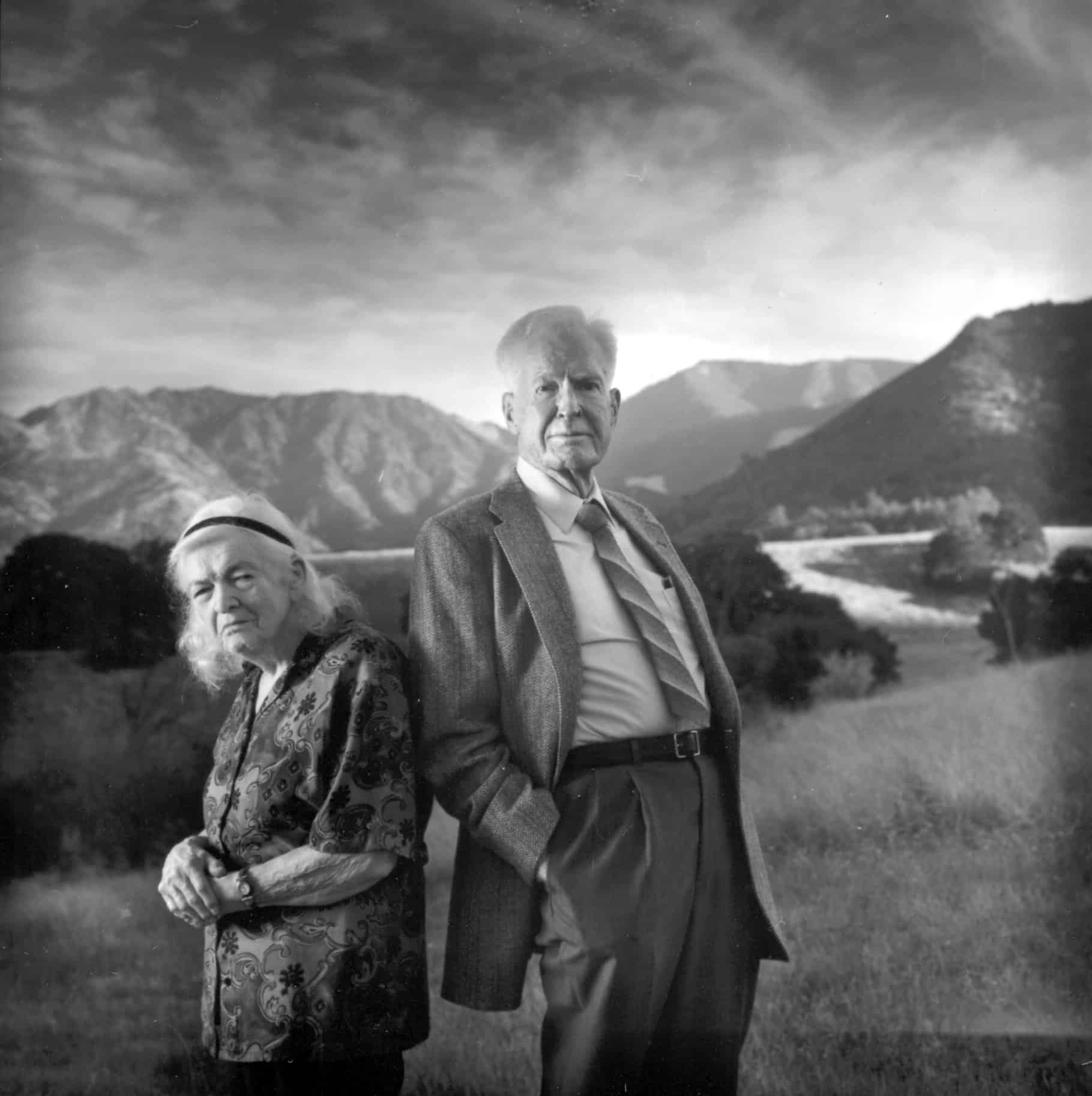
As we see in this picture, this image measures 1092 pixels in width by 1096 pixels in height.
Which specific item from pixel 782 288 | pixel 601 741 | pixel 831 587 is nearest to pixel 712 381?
pixel 782 288

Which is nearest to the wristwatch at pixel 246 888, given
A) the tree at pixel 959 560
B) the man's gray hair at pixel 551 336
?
the man's gray hair at pixel 551 336

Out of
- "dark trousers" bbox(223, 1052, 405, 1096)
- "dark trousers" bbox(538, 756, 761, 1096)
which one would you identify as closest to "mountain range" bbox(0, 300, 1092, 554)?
"dark trousers" bbox(538, 756, 761, 1096)

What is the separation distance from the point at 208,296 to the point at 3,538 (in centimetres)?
86

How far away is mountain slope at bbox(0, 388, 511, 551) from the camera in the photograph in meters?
3.03

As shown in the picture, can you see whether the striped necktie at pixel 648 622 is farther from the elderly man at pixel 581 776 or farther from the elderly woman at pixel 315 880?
the elderly woman at pixel 315 880

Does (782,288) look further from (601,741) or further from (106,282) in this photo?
(106,282)

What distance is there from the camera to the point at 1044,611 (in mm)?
2957

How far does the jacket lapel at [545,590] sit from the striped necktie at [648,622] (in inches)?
4.8

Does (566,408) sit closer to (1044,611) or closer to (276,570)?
(276,570)

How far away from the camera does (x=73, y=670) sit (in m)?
2.93

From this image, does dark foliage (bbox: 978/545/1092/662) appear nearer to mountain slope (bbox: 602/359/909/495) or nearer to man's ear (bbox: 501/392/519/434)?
mountain slope (bbox: 602/359/909/495)

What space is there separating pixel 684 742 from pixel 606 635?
0.25 meters

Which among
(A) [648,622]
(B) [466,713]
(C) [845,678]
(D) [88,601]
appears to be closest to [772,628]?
(C) [845,678]

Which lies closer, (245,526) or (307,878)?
(307,878)
